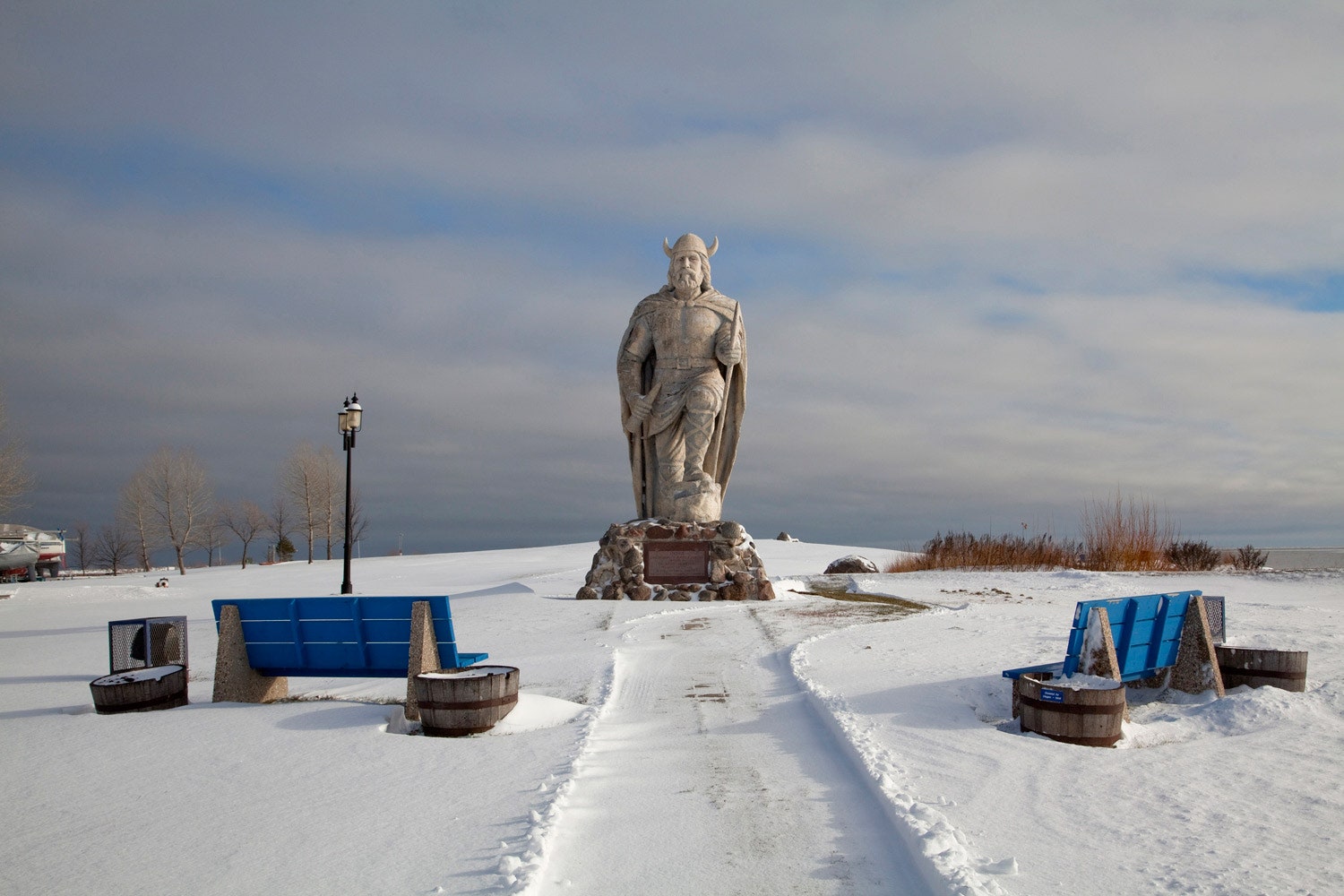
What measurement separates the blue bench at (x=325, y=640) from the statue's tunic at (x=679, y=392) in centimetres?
784

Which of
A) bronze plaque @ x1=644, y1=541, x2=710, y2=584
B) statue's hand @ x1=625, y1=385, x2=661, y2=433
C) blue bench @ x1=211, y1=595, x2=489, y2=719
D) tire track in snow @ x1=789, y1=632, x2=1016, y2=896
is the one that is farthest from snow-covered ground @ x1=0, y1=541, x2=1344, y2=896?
statue's hand @ x1=625, y1=385, x2=661, y2=433

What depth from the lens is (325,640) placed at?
6027 millimetres

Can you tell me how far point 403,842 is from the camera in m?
3.54

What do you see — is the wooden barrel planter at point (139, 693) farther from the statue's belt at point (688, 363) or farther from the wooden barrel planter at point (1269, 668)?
the statue's belt at point (688, 363)

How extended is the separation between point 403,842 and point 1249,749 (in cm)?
462

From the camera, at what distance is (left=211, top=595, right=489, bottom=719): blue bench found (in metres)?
5.67

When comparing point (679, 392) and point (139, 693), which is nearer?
point (139, 693)

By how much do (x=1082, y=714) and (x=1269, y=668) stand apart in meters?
2.42

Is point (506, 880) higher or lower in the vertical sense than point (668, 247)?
lower

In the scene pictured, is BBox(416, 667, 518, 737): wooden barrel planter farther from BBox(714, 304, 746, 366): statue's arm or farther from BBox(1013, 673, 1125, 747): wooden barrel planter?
BBox(714, 304, 746, 366): statue's arm

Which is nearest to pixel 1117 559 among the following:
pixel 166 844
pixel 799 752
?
pixel 799 752

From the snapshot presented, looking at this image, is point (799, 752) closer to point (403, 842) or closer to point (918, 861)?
point (918, 861)

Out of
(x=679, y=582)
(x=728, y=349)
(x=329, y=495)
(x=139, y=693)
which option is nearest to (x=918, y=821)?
(x=139, y=693)

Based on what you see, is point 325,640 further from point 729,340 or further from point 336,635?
point 729,340
